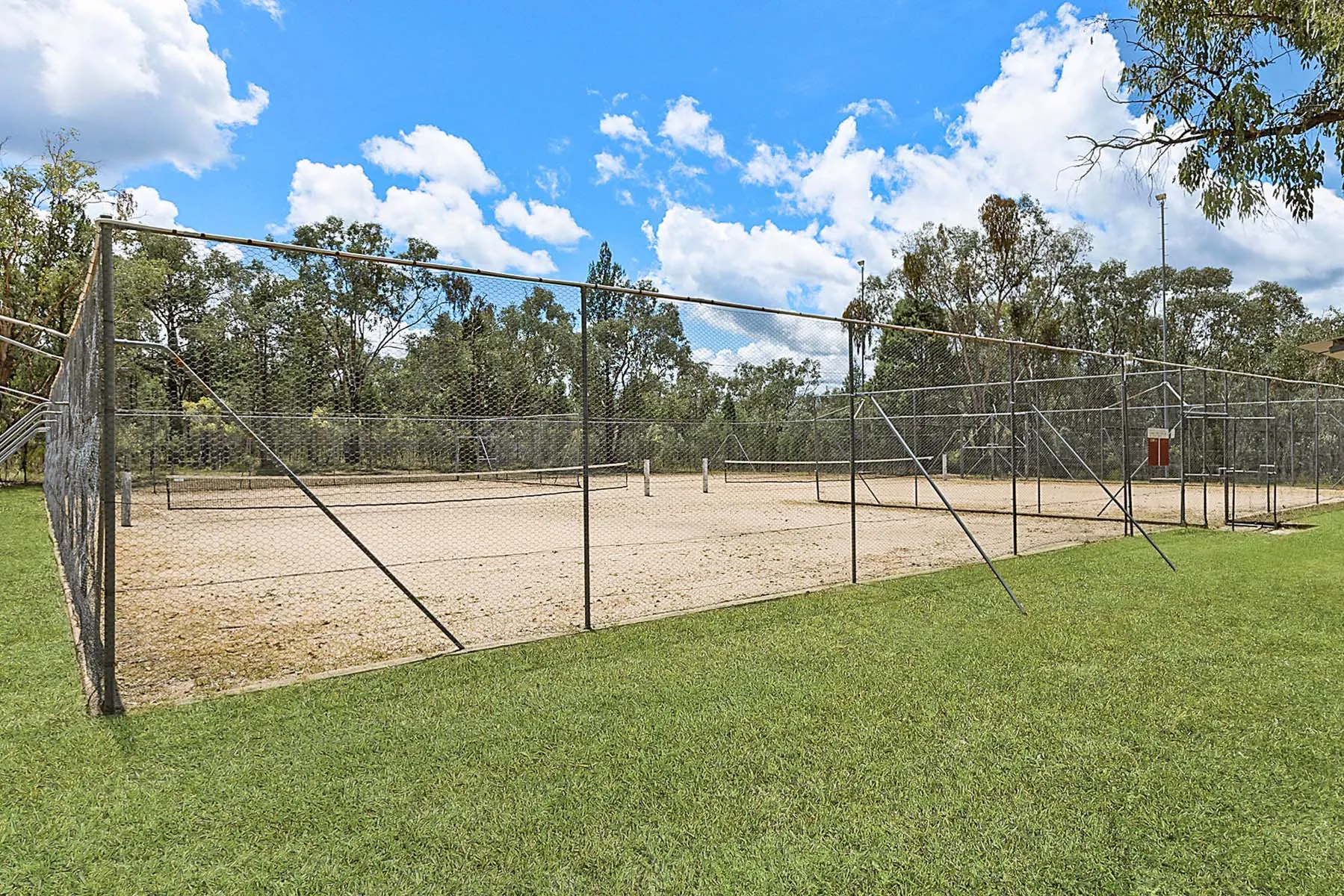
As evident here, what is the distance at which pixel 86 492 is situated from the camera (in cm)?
473

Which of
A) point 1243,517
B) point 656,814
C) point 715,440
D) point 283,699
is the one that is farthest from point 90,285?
point 1243,517

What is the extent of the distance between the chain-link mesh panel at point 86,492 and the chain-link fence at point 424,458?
0.19 feet

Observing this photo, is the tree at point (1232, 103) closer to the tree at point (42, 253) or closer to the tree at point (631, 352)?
the tree at point (631, 352)

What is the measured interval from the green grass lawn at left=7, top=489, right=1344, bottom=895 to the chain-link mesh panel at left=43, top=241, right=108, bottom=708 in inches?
7.6

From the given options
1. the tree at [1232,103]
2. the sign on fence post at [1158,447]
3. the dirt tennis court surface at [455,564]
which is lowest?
the dirt tennis court surface at [455,564]

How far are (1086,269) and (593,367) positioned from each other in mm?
32725

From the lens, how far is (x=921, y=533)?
10195 millimetres

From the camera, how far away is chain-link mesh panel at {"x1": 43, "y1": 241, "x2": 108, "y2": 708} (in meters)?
3.71

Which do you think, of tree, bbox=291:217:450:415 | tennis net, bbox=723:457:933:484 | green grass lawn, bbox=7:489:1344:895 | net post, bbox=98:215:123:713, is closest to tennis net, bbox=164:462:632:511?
tree, bbox=291:217:450:415

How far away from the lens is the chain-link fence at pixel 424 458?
4.30m

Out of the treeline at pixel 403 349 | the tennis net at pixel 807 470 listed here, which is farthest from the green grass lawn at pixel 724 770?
the tennis net at pixel 807 470

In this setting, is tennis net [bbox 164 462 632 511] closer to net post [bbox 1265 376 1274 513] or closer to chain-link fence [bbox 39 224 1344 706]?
chain-link fence [bbox 39 224 1344 706]

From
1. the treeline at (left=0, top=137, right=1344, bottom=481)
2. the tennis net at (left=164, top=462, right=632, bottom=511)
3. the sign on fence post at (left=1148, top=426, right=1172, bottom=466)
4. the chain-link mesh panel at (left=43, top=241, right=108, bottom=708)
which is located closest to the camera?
the chain-link mesh panel at (left=43, top=241, right=108, bottom=708)

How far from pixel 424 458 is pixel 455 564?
2.77 m
